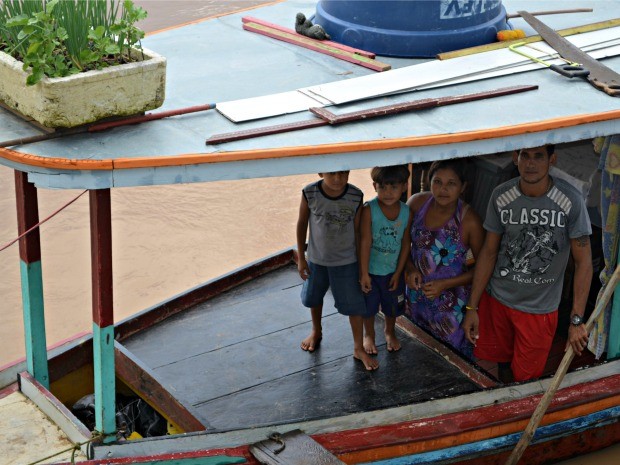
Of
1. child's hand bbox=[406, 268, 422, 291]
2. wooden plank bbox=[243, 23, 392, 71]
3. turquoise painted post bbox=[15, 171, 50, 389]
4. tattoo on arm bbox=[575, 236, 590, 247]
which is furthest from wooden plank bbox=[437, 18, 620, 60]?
turquoise painted post bbox=[15, 171, 50, 389]

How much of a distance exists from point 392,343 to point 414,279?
1.40 feet

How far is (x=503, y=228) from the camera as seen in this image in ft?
15.5

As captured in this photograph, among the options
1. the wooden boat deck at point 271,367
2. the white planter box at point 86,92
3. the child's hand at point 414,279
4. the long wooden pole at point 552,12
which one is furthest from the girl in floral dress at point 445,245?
the white planter box at point 86,92

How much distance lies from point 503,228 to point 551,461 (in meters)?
1.32

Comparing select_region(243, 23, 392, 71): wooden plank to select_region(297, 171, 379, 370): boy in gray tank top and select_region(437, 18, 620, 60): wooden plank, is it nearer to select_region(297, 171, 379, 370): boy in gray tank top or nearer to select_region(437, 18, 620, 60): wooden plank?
select_region(437, 18, 620, 60): wooden plank

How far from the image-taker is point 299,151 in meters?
3.61

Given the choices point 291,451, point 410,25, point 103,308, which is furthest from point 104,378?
point 410,25

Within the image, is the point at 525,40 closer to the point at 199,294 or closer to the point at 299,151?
the point at 299,151

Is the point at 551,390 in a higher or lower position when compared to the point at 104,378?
lower

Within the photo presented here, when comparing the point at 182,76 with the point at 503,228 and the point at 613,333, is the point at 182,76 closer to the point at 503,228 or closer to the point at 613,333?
the point at 503,228

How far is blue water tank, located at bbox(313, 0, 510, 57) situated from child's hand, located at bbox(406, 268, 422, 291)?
1150 millimetres

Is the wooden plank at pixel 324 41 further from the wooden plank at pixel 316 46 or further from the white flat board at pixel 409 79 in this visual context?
the white flat board at pixel 409 79

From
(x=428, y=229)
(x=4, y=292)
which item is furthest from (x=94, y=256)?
(x=4, y=292)

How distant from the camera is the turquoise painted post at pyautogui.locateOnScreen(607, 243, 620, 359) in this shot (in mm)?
4906
